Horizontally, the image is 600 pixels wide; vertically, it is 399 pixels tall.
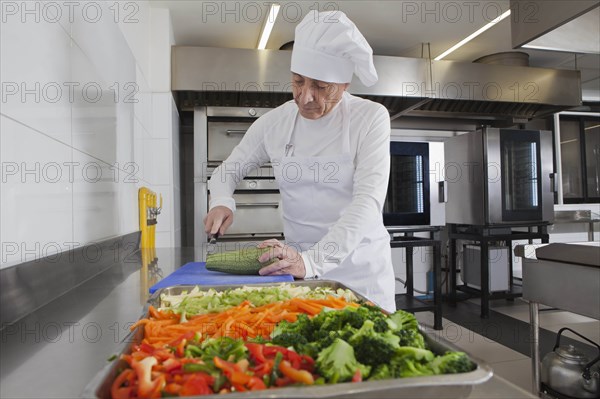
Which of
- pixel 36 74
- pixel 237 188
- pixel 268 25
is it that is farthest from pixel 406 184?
pixel 36 74

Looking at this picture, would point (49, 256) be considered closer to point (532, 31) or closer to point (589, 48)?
point (532, 31)

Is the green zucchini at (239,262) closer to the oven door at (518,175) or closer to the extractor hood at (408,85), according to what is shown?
the extractor hood at (408,85)

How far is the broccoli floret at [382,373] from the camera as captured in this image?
1.58 ft

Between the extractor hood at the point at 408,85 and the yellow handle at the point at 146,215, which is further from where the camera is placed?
the extractor hood at the point at 408,85

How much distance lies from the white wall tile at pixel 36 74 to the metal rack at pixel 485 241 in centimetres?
373

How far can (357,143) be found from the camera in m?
1.69

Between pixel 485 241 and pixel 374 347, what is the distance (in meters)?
3.96

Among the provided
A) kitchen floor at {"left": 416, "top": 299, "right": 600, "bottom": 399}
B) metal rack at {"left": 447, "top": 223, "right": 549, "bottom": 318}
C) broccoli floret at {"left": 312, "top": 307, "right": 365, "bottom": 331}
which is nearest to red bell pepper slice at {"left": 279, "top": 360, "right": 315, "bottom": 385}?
broccoli floret at {"left": 312, "top": 307, "right": 365, "bottom": 331}

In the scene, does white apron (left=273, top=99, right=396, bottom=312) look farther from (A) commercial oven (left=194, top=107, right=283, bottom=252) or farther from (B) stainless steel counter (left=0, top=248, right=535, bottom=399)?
(A) commercial oven (left=194, top=107, right=283, bottom=252)

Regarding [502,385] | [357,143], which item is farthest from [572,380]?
[502,385]

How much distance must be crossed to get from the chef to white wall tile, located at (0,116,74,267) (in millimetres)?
472

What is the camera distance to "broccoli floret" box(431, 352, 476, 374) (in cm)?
47

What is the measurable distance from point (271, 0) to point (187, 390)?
10.1 ft

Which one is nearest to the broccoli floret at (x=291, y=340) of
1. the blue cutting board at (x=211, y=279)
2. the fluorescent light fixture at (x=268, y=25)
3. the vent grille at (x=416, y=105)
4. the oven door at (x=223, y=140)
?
the blue cutting board at (x=211, y=279)
